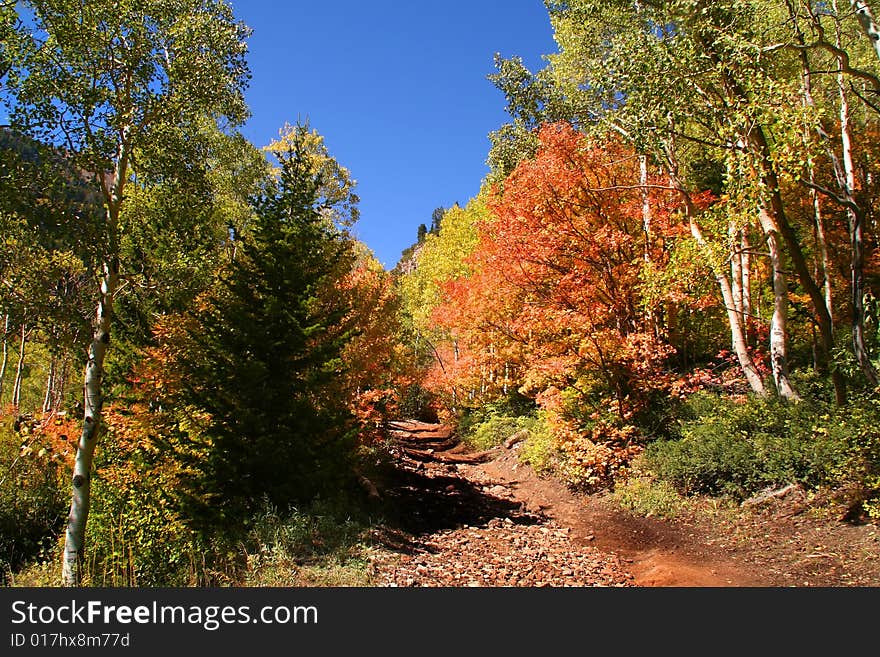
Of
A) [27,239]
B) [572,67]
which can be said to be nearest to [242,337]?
[27,239]

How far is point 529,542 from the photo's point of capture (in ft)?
30.4

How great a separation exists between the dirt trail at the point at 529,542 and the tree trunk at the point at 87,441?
4.05 m

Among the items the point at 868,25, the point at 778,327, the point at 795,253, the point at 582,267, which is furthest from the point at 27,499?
the point at 868,25

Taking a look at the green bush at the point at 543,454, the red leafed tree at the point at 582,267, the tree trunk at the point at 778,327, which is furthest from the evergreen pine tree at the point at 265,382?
the tree trunk at the point at 778,327

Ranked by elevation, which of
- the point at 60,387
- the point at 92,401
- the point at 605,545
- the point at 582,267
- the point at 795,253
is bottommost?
the point at 605,545

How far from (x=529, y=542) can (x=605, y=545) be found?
4.48 feet

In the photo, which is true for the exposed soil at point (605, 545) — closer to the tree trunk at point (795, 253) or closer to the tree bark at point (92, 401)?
the tree trunk at point (795, 253)

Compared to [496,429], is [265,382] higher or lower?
lower

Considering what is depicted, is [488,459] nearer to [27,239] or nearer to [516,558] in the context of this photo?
[516,558]

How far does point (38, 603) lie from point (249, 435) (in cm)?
411

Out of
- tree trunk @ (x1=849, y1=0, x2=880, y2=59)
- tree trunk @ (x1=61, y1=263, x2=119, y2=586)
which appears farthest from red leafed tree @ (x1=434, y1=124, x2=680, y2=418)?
tree trunk @ (x1=61, y1=263, x2=119, y2=586)

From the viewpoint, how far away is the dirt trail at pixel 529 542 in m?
7.08

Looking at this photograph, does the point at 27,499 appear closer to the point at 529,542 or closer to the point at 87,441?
the point at 87,441

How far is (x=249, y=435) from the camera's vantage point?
859 centimetres
